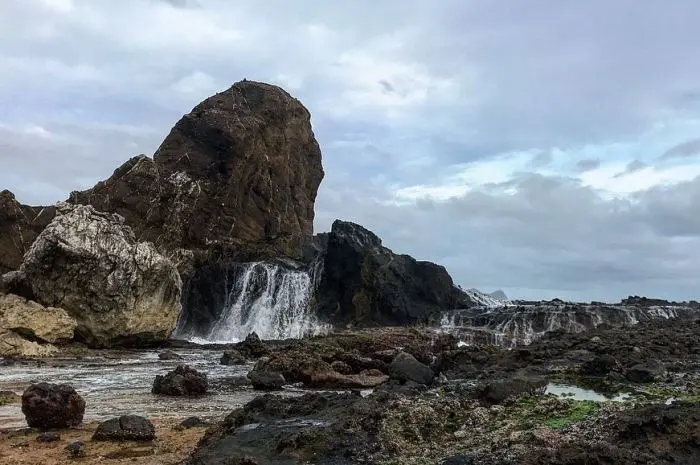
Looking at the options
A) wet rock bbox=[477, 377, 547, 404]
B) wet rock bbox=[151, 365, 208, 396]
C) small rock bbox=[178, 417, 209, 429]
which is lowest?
small rock bbox=[178, 417, 209, 429]

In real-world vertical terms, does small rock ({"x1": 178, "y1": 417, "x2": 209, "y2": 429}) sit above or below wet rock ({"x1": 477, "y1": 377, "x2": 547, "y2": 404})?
below

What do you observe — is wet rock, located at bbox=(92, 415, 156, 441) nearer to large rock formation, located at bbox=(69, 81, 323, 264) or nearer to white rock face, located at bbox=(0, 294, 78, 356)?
white rock face, located at bbox=(0, 294, 78, 356)

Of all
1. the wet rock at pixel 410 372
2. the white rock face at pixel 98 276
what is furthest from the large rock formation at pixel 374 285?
the wet rock at pixel 410 372

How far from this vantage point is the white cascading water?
57.2 m

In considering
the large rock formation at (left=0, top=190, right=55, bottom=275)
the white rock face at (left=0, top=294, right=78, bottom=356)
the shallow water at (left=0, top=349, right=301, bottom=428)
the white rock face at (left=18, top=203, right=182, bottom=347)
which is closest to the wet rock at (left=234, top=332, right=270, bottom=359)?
the shallow water at (left=0, top=349, right=301, bottom=428)

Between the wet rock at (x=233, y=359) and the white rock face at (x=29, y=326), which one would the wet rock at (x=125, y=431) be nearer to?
the wet rock at (x=233, y=359)

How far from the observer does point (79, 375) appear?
2597 centimetres

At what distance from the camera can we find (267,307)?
58.8 meters

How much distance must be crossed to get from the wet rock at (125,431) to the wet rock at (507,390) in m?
6.77

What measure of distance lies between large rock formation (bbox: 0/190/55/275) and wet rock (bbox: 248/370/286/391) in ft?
112

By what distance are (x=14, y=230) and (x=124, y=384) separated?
3211 centimetres

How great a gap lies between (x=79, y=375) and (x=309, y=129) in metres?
64.9

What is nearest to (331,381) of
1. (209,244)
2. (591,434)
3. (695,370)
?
(695,370)

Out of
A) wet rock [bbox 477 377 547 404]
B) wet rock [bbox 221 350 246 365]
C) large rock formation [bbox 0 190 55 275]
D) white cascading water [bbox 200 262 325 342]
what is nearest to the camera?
wet rock [bbox 477 377 547 404]
